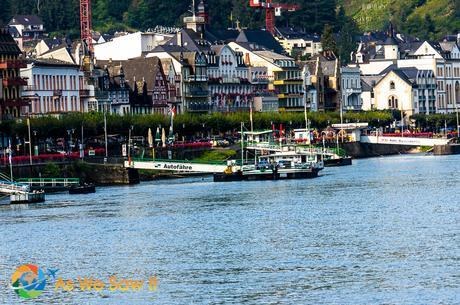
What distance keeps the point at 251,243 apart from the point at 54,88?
90.2 meters

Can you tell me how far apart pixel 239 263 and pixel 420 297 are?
1263 cm

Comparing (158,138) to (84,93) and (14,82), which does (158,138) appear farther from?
(84,93)

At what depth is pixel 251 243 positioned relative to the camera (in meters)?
88.7

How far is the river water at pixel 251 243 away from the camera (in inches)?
2874

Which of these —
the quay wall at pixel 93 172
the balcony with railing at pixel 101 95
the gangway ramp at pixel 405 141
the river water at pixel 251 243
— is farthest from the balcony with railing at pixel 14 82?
the gangway ramp at pixel 405 141

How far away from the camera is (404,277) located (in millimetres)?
74875

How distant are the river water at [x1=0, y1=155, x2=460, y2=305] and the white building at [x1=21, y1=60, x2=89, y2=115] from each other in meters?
42.1

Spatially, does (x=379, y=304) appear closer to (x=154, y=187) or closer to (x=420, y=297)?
(x=420, y=297)

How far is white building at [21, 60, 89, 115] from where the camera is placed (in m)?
172

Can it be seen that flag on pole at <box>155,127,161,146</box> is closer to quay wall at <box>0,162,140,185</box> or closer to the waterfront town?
the waterfront town

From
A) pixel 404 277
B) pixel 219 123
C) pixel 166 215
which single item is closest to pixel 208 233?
pixel 166 215

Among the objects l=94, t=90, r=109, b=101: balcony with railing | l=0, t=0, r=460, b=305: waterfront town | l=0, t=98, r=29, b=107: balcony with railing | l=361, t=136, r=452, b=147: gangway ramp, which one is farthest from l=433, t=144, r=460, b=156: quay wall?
l=0, t=98, r=29, b=107: balcony with railing

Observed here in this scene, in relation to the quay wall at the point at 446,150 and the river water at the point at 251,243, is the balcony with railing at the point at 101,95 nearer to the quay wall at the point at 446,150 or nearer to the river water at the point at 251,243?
the quay wall at the point at 446,150

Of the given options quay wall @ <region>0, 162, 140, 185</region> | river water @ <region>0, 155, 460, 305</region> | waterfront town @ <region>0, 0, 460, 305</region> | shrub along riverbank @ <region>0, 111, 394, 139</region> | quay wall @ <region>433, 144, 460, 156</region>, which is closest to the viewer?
river water @ <region>0, 155, 460, 305</region>
